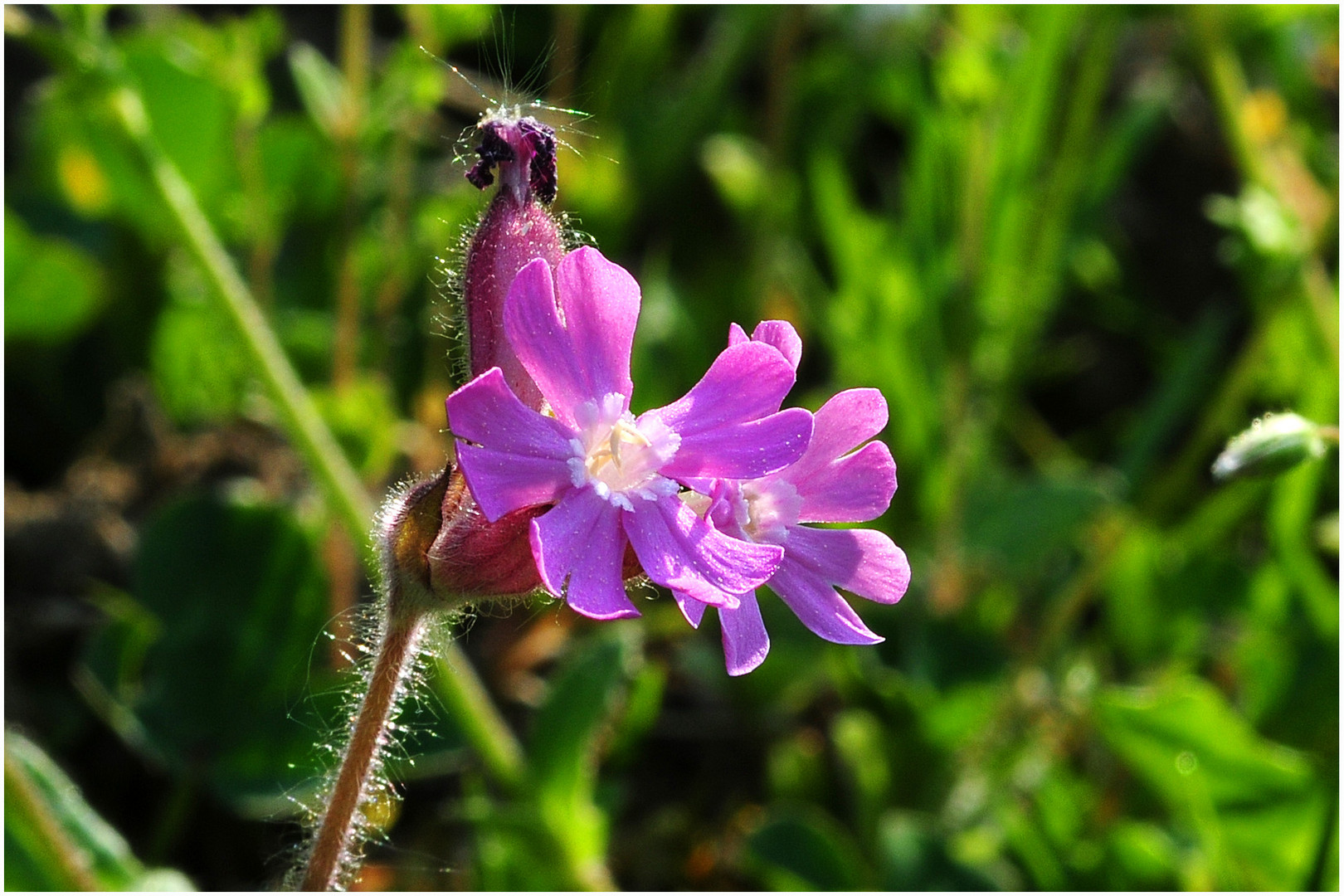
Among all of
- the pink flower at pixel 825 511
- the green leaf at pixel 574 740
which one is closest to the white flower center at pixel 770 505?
the pink flower at pixel 825 511

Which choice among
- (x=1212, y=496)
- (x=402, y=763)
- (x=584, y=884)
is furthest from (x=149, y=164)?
(x=1212, y=496)

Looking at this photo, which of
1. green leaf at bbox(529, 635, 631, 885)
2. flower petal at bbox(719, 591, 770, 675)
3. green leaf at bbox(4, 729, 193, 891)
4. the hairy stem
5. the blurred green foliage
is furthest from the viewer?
the blurred green foliage

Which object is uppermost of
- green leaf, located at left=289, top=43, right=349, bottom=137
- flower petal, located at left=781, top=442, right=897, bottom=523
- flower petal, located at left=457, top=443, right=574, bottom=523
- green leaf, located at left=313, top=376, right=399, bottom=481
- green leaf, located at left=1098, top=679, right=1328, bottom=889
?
green leaf, located at left=289, top=43, right=349, bottom=137

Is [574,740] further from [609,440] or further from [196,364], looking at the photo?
[196,364]

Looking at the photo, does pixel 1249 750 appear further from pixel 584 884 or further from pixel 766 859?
pixel 584 884

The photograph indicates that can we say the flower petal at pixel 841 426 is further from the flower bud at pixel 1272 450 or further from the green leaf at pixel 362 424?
the green leaf at pixel 362 424

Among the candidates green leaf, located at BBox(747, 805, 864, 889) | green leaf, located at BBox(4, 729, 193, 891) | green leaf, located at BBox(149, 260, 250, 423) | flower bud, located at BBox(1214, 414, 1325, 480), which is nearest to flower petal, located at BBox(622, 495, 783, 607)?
flower bud, located at BBox(1214, 414, 1325, 480)

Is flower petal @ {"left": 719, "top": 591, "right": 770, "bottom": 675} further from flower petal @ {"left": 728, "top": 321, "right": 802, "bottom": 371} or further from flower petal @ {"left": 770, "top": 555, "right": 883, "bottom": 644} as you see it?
flower petal @ {"left": 728, "top": 321, "right": 802, "bottom": 371}
